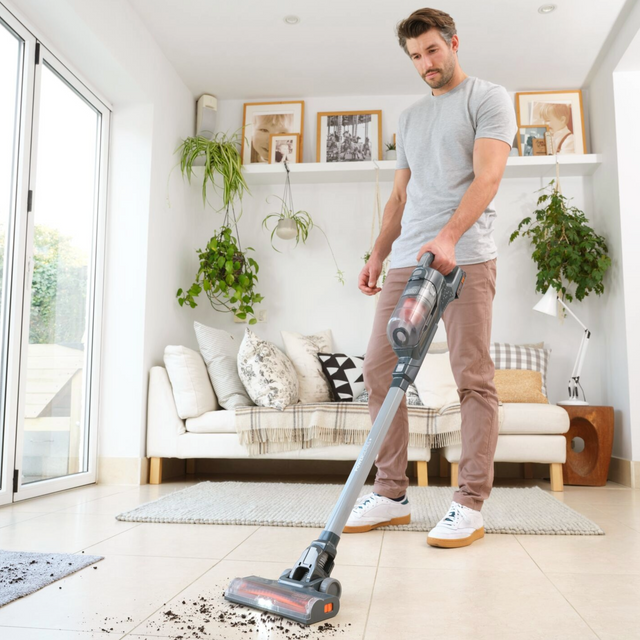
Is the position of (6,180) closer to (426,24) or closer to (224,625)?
(426,24)

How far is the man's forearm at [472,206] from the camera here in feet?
5.32

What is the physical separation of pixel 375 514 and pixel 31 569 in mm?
943

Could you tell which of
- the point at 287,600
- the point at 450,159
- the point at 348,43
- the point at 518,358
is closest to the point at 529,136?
the point at 348,43

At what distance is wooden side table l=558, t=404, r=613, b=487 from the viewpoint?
3.17 meters

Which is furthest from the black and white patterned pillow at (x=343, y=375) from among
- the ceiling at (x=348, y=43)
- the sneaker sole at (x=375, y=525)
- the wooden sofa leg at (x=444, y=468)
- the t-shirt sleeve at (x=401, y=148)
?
the ceiling at (x=348, y=43)

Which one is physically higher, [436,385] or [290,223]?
[290,223]

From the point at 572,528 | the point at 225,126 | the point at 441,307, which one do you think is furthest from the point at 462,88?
the point at 225,126

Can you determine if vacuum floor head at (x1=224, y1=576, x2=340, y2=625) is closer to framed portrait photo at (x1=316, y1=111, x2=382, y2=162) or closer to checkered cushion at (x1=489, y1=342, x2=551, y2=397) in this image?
checkered cushion at (x1=489, y1=342, x2=551, y2=397)

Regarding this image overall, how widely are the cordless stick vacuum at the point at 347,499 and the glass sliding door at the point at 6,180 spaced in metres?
1.60

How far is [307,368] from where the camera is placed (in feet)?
11.5

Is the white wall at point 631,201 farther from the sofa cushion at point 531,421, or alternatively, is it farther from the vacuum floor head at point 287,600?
the vacuum floor head at point 287,600

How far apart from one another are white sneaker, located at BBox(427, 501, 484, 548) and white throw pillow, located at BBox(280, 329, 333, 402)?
5.63 ft

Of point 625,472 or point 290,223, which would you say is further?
point 290,223

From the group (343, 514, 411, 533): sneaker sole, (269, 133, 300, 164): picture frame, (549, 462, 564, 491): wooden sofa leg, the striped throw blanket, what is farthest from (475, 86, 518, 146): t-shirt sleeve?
(269, 133, 300, 164): picture frame
